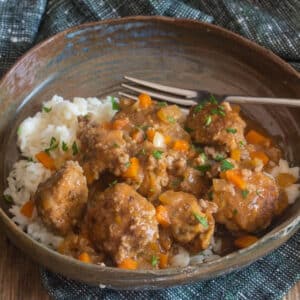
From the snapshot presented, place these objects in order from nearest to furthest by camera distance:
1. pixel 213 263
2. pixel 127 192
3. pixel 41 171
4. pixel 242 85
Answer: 1. pixel 213 263
2. pixel 127 192
3. pixel 41 171
4. pixel 242 85

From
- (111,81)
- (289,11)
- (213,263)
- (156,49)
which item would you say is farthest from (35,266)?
(289,11)

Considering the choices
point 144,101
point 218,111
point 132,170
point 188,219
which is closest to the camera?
point 188,219

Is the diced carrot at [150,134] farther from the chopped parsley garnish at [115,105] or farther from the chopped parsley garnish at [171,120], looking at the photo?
the chopped parsley garnish at [115,105]

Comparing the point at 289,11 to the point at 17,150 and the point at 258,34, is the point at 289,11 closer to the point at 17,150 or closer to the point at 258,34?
the point at 258,34

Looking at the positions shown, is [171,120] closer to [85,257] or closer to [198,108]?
[198,108]

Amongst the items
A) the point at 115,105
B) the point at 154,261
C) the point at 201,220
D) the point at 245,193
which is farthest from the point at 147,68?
the point at 154,261

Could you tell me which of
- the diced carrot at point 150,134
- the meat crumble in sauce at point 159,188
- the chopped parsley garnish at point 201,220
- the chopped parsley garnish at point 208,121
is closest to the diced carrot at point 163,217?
the meat crumble in sauce at point 159,188
